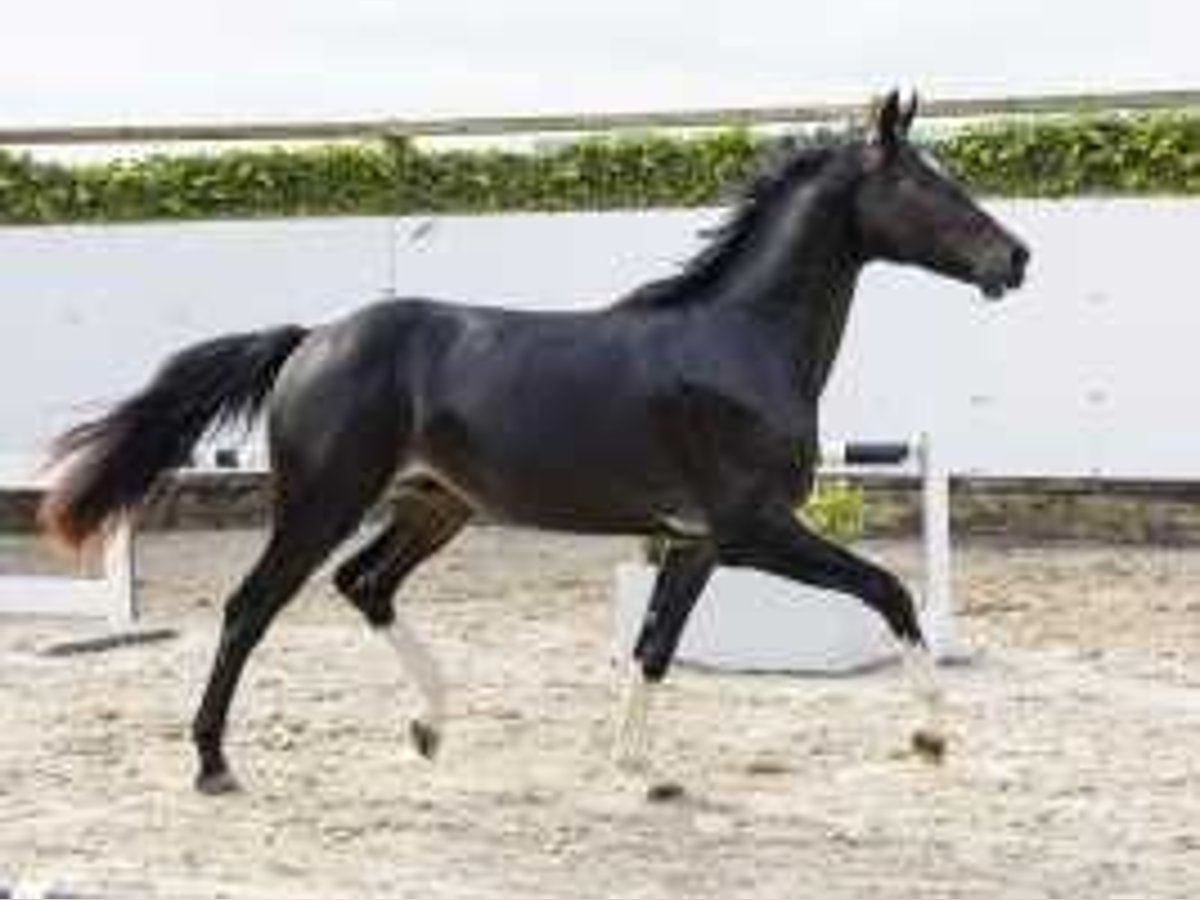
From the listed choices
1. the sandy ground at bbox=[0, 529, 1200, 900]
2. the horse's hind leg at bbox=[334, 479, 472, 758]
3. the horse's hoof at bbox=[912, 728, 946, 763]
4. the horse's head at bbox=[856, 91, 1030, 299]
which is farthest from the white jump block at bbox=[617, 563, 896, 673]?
the horse's head at bbox=[856, 91, 1030, 299]

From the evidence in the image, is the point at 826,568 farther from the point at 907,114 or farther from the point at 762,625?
the point at 762,625

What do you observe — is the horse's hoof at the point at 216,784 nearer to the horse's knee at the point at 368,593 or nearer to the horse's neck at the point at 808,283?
the horse's knee at the point at 368,593

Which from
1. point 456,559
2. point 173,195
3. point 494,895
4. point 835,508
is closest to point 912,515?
point 456,559

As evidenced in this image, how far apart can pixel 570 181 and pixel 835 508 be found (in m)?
5.98

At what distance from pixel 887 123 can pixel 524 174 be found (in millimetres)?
8571

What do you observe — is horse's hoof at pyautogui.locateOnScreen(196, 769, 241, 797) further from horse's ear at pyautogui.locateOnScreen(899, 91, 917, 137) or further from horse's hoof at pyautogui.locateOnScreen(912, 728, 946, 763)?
horse's ear at pyautogui.locateOnScreen(899, 91, 917, 137)

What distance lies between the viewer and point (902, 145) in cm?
764

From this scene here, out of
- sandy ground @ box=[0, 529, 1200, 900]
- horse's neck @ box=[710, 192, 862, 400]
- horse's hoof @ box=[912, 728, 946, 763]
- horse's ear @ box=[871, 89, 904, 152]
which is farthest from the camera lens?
horse's neck @ box=[710, 192, 862, 400]

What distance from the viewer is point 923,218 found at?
7.61 m

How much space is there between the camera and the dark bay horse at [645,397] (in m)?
7.52

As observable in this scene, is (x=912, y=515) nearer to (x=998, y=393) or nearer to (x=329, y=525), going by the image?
(x=998, y=393)

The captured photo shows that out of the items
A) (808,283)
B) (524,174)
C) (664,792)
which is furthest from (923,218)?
(524,174)

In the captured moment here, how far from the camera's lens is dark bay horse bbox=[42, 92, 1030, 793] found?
752 centimetres

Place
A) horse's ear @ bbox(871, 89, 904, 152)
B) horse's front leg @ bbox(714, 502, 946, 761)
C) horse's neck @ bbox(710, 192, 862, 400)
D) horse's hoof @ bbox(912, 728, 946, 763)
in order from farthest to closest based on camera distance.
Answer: horse's neck @ bbox(710, 192, 862, 400) → horse's ear @ bbox(871, 89, 904, 152) → horse's hoof @ bbox(912, 728, 946, 763) → horse's front leg @ bbox(714, 502, 946, 761)
